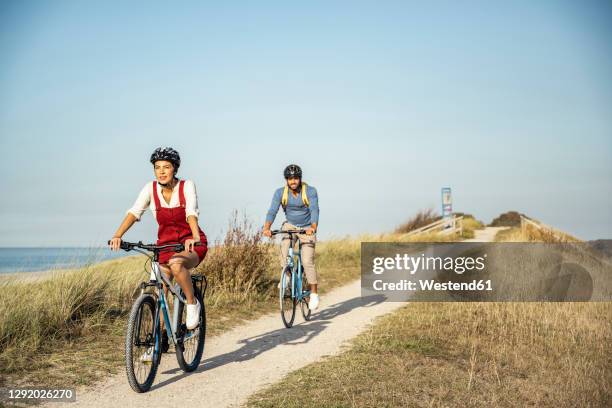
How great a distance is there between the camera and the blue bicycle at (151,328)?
207 inches

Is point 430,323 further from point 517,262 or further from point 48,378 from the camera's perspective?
point 517,262

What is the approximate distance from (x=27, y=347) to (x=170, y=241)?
2552mm

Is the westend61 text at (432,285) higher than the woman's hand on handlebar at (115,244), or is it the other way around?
the woman's hand on handlebar at (115,244)

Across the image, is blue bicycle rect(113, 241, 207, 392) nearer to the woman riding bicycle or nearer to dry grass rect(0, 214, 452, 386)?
the woman riding bicycle

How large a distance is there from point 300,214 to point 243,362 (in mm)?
3043

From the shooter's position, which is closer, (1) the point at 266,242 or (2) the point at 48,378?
(2) the point at 48,378

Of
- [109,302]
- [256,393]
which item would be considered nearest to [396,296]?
[109,302]

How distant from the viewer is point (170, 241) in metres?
5.78

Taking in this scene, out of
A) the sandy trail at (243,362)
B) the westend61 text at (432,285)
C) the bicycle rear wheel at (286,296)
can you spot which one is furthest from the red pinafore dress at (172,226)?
the westend61 text at (432,285)

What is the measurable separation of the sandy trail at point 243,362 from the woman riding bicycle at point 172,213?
29.2 inches

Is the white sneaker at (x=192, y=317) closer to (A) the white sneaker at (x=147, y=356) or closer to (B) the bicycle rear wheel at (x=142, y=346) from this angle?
(B) the bicycle rear wheel at (x=142, y=346)

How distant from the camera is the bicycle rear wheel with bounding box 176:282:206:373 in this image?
5.91 metres

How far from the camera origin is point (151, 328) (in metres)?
5.59

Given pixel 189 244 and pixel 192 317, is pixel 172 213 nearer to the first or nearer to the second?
pixel 189 244
